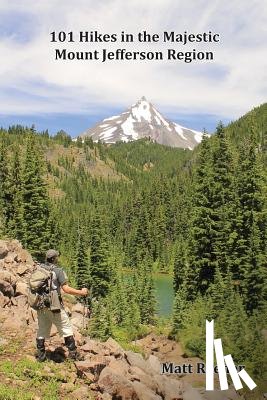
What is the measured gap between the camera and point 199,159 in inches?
1464

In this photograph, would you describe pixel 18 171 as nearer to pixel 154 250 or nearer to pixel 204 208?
pixel 204 208

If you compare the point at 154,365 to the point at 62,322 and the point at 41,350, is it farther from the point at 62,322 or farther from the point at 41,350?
the point at 62,322

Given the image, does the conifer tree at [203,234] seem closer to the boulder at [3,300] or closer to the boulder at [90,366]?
the boulder at [3,300]

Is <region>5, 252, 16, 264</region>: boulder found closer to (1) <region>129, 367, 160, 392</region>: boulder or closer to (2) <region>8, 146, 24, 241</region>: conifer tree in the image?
(1) <region>129, 367, 160, 392</region>: boulder

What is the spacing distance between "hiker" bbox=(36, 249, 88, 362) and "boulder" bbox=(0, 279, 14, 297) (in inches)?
218

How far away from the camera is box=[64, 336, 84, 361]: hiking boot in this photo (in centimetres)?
1281

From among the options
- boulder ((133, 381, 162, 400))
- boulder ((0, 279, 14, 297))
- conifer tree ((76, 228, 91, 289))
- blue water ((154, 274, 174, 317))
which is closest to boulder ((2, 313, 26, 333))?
boulder ((0, 279, 14, 297))

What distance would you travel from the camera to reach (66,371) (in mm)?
12867

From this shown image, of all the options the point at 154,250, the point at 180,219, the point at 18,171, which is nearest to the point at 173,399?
the point at 18,171

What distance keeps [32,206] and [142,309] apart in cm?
1552

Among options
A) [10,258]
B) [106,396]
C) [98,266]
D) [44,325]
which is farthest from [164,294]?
[106,396]

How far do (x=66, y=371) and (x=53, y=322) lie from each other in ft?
4.74

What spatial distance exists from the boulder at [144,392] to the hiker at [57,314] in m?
1.96

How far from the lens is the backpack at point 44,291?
12.0 meters
